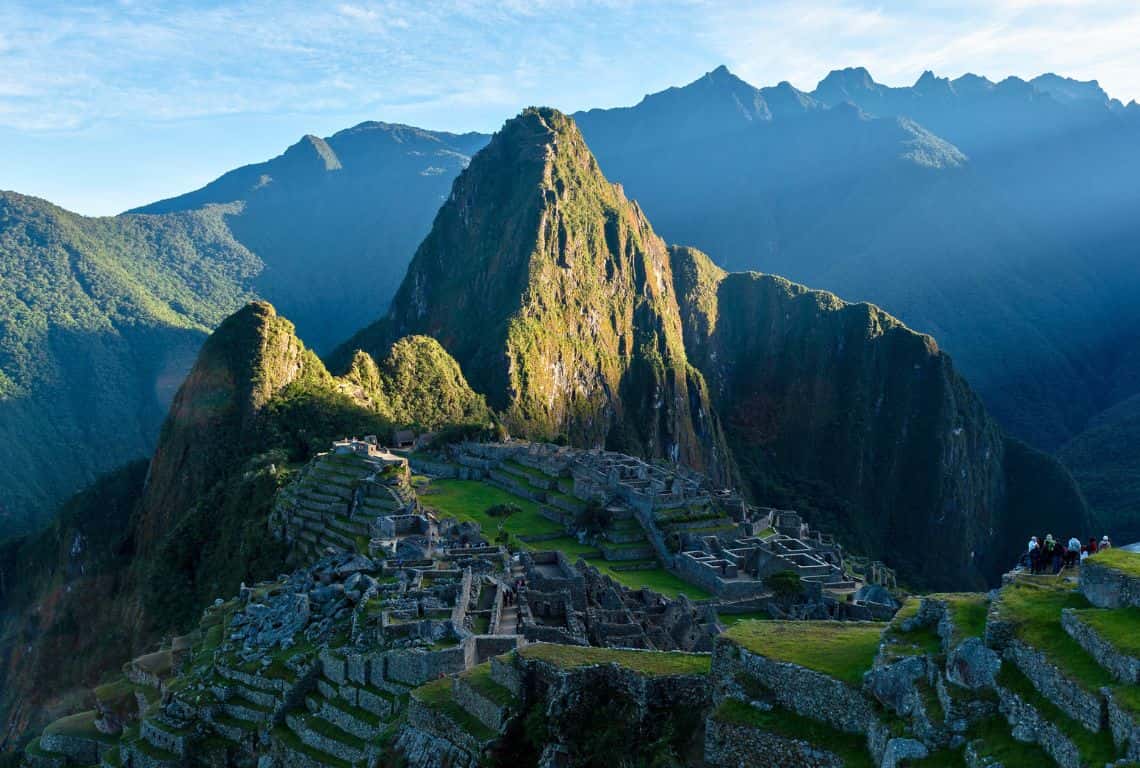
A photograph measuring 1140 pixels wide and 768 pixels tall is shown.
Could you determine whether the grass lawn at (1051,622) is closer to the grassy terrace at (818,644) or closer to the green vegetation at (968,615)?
Answer: the green vegetation at (968,615)

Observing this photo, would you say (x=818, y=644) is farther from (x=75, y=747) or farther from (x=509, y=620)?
(x=75, y=747)

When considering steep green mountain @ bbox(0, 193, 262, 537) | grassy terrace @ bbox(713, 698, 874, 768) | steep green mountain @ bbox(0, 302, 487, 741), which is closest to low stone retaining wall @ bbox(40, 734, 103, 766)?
grassy terrace @ bbox(713, 698, 874, 768)

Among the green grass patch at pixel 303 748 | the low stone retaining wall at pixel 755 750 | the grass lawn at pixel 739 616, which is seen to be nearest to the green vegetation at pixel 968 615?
the low stone retaining wall at pixel 755 750

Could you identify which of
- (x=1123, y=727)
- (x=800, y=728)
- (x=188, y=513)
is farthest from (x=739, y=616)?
(x=188, y=513)

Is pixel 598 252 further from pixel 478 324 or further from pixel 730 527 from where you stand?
pixel 730 527

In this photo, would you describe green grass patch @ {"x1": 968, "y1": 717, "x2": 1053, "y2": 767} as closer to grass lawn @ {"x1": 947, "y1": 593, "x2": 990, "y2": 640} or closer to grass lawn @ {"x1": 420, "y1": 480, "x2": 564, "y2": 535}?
grass lawn @ {"x1": 947, "y1": 593, "x2": 990, "y2": 640}

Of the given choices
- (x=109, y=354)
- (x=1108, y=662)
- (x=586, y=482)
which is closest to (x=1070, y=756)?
(x=1108, y=662)
